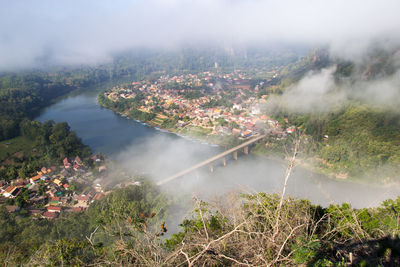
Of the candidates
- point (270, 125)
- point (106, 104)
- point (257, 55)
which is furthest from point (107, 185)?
point (257, 55)

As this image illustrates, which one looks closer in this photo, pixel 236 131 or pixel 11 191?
pixel 11 191

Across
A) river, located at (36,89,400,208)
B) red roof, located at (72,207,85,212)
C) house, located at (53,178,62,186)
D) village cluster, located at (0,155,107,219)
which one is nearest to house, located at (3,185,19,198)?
village cluster, located at (0,155,107,219)

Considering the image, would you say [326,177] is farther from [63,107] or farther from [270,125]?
[63,107]

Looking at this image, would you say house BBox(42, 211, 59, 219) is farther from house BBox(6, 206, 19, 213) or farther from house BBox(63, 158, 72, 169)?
house BBox(63, 158, 72, 169)

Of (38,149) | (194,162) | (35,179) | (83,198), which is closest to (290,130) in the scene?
(194,162)

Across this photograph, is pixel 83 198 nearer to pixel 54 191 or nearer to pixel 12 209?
pixel 54 191
